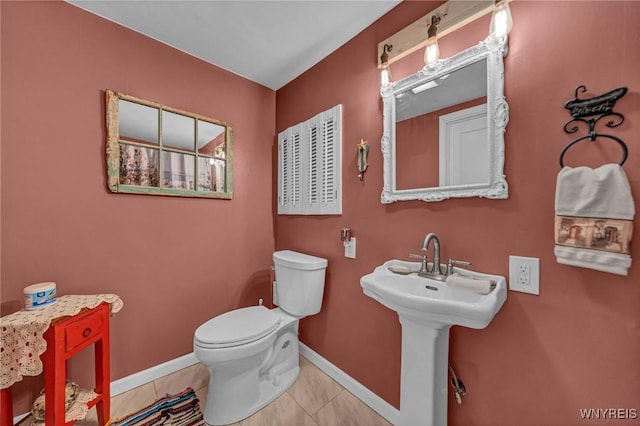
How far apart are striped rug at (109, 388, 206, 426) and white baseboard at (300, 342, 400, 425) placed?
779 millimetres

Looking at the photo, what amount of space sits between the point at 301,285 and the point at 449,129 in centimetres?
126

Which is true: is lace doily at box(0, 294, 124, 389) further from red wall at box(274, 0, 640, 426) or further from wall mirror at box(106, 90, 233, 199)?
red wall at box(274, 0, 640, 426)

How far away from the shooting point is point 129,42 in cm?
149

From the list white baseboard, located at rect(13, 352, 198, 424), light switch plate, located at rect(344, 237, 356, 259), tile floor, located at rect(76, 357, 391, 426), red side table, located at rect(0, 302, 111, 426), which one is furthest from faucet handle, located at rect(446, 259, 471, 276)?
white baseboard, located at rect(13, 352, 198, 424)

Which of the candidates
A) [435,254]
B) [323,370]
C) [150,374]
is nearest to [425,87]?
[435,254]

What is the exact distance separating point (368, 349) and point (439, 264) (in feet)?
2.47

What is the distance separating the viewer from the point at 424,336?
0.95 meters

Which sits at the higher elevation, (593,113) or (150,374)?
(593,113)

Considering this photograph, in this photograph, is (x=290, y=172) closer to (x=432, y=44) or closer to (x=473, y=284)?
(x=432, y=44)

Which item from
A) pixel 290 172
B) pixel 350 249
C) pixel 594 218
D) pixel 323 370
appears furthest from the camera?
pixel 290 172

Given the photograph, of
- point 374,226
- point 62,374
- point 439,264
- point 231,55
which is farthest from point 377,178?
point 62,374

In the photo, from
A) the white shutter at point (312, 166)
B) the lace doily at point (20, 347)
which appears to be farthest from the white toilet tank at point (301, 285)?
the lace doily at point (20, 347)

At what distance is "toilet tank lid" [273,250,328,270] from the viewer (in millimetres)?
1561

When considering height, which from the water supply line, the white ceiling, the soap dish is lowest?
the water supply line
